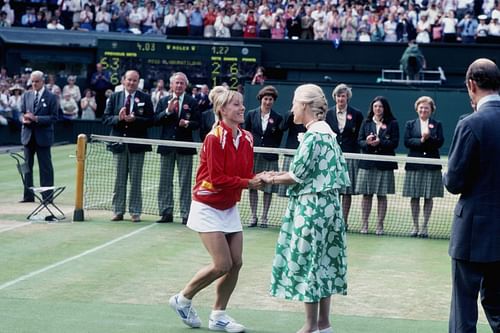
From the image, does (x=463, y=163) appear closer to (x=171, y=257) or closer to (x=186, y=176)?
(x=171, y=257)

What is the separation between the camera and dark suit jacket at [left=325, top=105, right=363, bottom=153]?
15.3m

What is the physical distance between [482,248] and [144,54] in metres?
27.8

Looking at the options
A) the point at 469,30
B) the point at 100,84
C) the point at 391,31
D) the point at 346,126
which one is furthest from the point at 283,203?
the point at 469,30

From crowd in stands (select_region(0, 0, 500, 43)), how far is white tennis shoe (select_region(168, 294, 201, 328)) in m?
27.9

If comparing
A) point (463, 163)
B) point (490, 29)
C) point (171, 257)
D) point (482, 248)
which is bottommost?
point (171, 257)

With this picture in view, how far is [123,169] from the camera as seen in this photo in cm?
1559

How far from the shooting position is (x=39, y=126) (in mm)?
17594

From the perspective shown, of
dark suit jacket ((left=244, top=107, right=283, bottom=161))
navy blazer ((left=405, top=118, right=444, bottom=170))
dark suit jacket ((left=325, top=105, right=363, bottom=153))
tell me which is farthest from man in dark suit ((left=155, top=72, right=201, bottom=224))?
navy blazer ((left=405, top=118, right=444, bottom=170))

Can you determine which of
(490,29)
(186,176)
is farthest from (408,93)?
(186,176)

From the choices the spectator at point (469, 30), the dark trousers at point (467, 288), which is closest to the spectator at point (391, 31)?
the spectator at point (469, 30)

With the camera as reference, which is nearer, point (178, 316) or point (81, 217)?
point (178, 316)

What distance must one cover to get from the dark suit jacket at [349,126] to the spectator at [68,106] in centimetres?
1868

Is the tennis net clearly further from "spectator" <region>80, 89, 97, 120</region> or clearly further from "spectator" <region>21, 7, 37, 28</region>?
"spectator" <region>21, 7, 37, 28</region>

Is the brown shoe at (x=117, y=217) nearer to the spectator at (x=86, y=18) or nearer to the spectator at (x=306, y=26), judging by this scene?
the spectator at (x=306, y=26)
